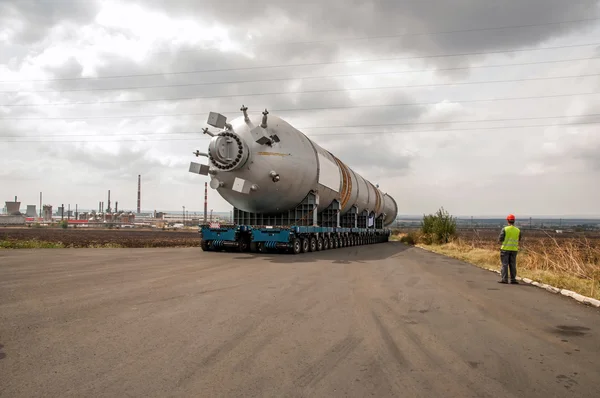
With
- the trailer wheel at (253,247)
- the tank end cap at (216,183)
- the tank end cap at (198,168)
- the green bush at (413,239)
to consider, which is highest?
the tank end cap at (198,168)

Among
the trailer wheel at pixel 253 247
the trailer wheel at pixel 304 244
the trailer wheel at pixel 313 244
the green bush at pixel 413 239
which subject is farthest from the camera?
the green bush at pixel 413 239

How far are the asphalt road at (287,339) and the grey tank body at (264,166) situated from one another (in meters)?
6.94

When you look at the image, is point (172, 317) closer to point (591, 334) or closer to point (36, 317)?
point (36, 317)

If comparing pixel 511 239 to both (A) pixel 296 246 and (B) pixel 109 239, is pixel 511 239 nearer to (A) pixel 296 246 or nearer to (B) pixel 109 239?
(A) pixel 296 246

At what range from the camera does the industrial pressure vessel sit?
15859mm

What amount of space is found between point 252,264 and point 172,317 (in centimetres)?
719

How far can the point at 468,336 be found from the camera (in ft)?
17.8

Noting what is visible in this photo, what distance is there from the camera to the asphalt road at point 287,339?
146 inches

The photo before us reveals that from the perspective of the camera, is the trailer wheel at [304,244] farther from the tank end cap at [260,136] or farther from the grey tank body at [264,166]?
the tank end cap at [260,136]

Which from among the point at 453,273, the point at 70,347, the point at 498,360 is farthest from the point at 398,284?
the point at 70,347

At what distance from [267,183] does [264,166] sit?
0.68m

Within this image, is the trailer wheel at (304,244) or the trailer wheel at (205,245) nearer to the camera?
the trailer wheel at (304,244)

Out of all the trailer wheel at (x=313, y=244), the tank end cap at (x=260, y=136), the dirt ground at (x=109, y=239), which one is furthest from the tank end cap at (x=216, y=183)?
the dirt ground at (x=109, y=239)

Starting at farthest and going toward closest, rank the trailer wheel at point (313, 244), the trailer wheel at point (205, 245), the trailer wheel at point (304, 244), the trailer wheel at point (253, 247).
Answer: the trailer wheel at point (313, 244) < the trailer wheel at point (205, 245) < the trailer wheel at point (304, 244) < the trailer wheel at point (253, 247)
